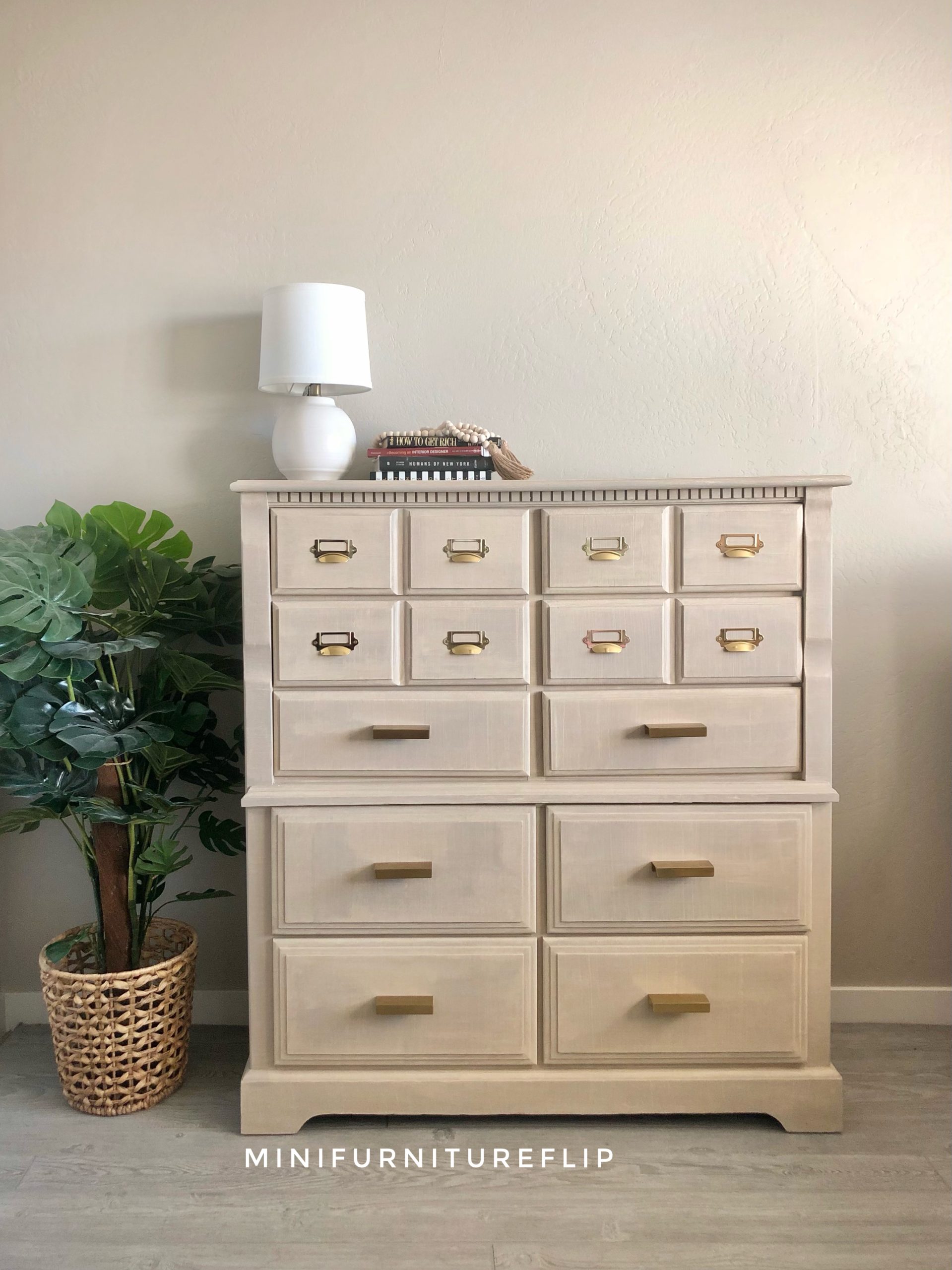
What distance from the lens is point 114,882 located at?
6.54 ft

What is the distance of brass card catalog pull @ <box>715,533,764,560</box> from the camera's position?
72.7 inches

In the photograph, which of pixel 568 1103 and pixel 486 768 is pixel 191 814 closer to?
pixel 486 768

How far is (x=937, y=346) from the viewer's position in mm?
2291

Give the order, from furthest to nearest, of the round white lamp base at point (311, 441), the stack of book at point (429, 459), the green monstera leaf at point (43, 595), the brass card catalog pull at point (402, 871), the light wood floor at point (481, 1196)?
the round white lamp base at point (311, 441)
the stack of book at point (429, 459)
the brass card catalog pull at point (402, 871)
the green monstera leaf at point (43, 595)
the light wood floor at point (481, 1196)

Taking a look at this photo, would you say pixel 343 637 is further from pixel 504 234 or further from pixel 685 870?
pixel 504 234

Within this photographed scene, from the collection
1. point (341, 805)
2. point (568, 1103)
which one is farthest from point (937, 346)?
point (568, 1103)

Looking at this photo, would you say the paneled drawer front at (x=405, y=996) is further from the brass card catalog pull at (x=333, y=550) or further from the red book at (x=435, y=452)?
the red book at (x=435, y=452)

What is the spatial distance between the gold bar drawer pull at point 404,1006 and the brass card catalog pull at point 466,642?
673 mm

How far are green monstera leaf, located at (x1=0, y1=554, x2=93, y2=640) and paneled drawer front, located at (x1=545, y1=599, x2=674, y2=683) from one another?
0.91 m

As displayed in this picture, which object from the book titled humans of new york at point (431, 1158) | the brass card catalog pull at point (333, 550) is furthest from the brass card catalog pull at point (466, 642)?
the book titled humans of new york at point (431, 1158)

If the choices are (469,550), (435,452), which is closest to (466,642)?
(469,550)

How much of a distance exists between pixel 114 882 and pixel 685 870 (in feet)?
3.85

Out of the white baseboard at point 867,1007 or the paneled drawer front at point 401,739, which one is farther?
the white baseboard at point 867,1007

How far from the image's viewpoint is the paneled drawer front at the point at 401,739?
186cm
